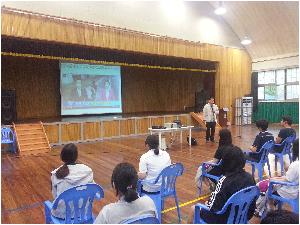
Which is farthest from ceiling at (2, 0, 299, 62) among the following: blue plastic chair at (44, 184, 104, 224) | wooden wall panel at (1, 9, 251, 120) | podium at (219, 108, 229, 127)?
blue plastic chair at (44, 184, 104, 224)

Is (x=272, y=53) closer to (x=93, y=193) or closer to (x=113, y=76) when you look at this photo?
(x=113, y=76)

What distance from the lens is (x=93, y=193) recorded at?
2279 millimetres

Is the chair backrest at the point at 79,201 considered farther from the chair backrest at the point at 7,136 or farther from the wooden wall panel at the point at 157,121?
the wooden wall panel at the point at 157,121

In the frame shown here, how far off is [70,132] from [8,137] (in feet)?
5.70

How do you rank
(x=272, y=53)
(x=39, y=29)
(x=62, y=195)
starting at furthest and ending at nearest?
(x=272, y=53) → (x=39, y=29) → (x=62, y=195)

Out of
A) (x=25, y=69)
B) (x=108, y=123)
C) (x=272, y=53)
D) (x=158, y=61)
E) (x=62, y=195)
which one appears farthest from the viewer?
(x=272, y=53)

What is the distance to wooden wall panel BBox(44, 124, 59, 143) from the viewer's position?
315 inches

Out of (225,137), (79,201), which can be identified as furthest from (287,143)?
(79,201)

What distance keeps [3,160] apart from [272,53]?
1149 cm

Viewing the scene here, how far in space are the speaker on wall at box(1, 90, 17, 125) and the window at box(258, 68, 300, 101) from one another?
36.1ft

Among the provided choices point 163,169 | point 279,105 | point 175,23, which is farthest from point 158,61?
point 163,169

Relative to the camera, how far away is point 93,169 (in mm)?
5391

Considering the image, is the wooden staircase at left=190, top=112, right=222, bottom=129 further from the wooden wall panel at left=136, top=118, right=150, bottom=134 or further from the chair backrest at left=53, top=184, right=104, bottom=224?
the chair backrest at left=53, top=184, right=104, bottom=224

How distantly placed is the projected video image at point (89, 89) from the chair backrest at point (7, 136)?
2.21m
